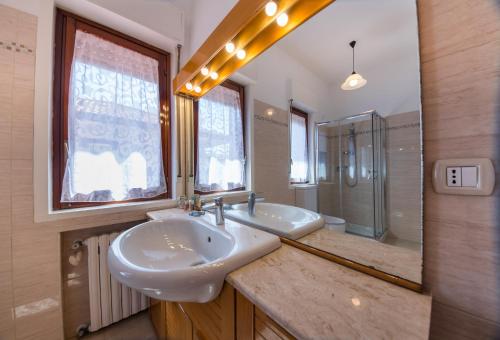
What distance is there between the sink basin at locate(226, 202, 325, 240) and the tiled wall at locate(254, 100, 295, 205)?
0.17ft

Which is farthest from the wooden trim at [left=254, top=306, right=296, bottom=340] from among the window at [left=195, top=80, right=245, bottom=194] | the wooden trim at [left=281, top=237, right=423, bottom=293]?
the window at [left=195, top=80, right=245, bottom=194]

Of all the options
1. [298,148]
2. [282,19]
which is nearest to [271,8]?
[282,19]

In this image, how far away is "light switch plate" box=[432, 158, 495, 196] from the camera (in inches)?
15.5

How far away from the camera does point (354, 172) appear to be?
0.76 metres

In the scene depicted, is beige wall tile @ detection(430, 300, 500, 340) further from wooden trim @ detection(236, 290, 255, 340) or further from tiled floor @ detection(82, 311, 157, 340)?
tiled floor @ detection(82, 311, 157, 340)

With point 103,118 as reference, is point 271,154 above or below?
below

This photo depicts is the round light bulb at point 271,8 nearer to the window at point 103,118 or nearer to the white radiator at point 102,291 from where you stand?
the window at point 103,118

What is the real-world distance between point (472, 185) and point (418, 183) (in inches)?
4.1

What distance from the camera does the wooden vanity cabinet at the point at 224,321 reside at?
18.3 inches

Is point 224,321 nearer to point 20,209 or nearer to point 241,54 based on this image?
point 20,209

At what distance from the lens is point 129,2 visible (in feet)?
3.73

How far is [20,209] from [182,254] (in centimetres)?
84

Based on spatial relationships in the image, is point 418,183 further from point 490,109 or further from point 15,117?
point 15,117

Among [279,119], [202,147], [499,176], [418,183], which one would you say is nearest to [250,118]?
[279,119]
